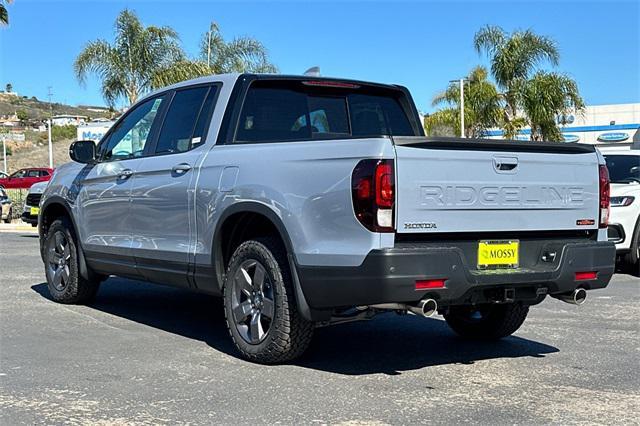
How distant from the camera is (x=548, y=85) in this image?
93.5 ft

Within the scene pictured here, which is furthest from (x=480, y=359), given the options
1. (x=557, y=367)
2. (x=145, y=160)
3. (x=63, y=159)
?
(x=63, y=159)

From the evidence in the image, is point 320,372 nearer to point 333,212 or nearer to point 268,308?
point 268,308

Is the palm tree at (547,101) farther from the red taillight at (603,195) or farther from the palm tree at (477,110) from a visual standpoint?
the red taillight at (603,195)

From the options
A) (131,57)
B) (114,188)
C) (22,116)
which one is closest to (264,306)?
(114,188)

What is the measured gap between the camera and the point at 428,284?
4.86 m

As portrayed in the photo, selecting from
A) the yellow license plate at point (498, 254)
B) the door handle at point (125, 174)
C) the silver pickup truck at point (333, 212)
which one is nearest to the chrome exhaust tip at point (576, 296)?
the silver pickup truck at point (333, 212)

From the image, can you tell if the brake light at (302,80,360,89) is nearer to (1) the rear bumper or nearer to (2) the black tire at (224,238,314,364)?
(2) the black tire at (224,238,314,364)

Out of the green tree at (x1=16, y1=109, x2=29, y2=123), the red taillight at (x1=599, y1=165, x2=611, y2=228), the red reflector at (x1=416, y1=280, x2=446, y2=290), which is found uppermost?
the green tree at (x1=16, y1=109, x2=29, y2=123)

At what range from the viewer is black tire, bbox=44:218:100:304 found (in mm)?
7926

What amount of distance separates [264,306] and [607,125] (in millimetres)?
42768

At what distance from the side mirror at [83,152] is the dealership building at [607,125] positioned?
38102mm

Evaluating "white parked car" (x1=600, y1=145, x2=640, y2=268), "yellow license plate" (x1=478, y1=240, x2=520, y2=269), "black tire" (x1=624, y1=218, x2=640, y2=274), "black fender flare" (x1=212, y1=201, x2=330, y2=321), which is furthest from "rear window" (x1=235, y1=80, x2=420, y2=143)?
"black tire" (x1=624, y1=218, x2=640, y2=274)

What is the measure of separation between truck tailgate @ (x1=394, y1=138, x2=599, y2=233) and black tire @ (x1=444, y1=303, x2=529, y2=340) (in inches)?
40.9

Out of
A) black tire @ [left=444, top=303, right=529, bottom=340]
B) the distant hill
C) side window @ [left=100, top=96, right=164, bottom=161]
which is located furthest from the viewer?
the distant hill
